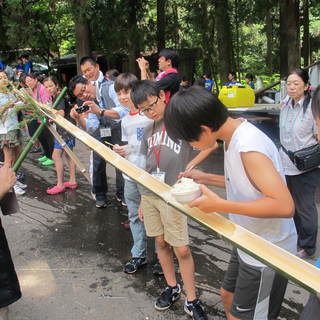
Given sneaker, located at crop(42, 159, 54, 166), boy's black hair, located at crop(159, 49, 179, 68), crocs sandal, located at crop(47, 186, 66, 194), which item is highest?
boy's black hair, located at crop(159, 49, 179, 68)

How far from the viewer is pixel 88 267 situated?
3.79m

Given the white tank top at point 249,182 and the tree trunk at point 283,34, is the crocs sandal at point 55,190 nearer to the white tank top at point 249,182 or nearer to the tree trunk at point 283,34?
the white tank top at point 249,182

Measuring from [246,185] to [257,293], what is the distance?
559 mm

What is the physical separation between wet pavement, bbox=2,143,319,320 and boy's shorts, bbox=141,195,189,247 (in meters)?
0.63

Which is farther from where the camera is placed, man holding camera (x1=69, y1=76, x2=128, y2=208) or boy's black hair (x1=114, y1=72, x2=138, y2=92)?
man holding camera (x1=69, y1=76, x2=128, y2=208)

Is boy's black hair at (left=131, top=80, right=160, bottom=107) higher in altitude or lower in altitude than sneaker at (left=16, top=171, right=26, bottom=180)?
higher

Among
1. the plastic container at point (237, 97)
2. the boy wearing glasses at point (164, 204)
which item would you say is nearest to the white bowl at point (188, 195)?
the boy wearing glasses at point (164, 204)

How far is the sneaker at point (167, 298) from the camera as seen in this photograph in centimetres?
300

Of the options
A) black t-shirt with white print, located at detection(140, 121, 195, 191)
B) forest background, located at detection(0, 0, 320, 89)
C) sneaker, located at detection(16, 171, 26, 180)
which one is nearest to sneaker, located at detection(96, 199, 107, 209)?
sneaker, located at detection(16, 171, 26, 180)

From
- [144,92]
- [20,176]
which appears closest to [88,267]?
[144,92]

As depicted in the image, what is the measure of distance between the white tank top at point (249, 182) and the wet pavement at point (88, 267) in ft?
4.37

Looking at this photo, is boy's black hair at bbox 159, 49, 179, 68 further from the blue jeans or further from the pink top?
the pink top

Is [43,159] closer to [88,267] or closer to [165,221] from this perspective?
[88,267]

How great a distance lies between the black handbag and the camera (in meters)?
3.31
